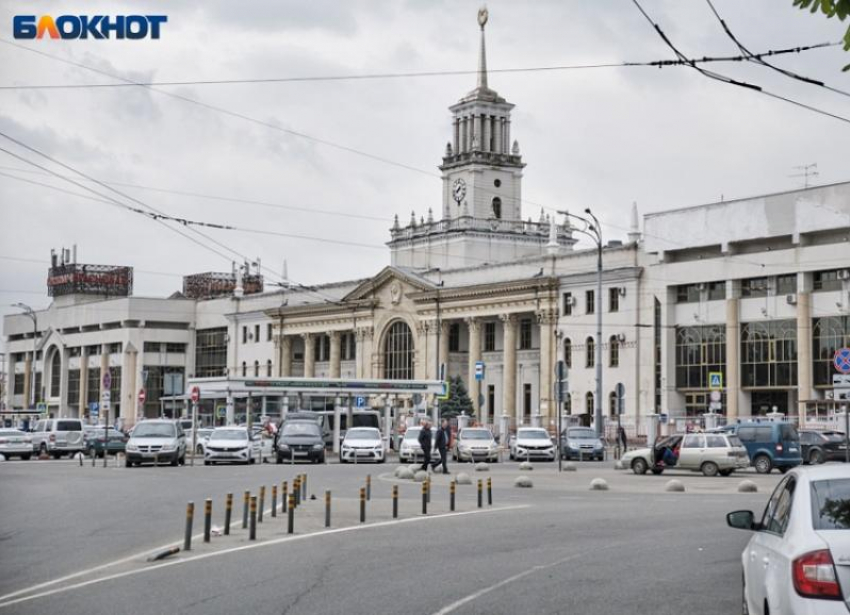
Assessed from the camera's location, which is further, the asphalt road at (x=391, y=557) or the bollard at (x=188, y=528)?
the bollard at (x=188, y=528)

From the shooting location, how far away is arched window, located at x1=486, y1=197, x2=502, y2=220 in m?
109

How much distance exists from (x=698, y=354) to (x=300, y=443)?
3228 cm

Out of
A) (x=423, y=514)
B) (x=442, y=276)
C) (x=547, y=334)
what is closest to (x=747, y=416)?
(x=547, y=334)

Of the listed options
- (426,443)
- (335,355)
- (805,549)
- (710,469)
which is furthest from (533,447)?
(335,355)

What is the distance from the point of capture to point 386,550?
18.0 m

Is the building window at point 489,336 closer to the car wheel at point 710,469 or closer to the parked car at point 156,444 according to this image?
the parked car at point 156,444

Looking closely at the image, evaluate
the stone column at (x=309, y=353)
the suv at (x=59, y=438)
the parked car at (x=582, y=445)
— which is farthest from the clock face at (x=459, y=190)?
the parked car at (x=582, y=445)

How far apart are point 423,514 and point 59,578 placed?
9573 millimetres

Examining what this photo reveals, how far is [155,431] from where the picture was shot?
4800 cm

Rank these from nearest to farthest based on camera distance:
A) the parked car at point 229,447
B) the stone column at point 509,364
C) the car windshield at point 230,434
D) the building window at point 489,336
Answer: the parked car at point 229,447 < the car windshield at point 230,434 < the stone column at point 509,364 < the building window at point 489,336

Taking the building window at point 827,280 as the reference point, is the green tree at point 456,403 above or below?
below

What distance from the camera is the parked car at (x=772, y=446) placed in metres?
44.5

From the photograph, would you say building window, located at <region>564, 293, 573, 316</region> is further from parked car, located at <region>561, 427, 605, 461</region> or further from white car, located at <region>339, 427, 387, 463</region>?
white car, located at <region>339, 427, 387, 463</region>

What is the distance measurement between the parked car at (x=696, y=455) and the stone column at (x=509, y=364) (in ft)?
156
